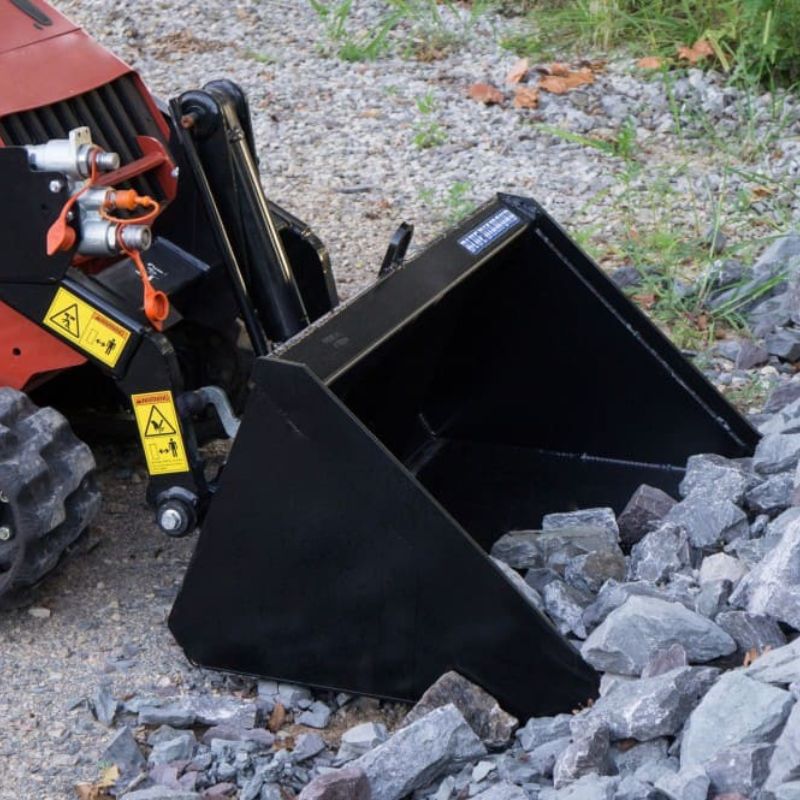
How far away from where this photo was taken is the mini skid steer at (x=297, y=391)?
106 inches

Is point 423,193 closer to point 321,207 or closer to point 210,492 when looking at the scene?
point 321,207

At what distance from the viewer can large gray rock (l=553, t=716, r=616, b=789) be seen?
243 cm

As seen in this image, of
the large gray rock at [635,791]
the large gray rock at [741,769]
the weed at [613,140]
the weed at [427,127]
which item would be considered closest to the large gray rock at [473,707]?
the large gray rock at [635,791]

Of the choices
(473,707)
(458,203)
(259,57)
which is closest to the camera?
(473,707)

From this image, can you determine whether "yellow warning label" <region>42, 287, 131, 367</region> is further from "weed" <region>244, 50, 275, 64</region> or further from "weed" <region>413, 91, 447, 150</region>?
"weed" <region>244, 50, 275, 64</region>

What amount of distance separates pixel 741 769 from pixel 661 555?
85 cm

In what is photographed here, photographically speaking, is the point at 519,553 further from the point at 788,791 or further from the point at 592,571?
the point at 788,791

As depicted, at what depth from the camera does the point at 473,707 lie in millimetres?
2680

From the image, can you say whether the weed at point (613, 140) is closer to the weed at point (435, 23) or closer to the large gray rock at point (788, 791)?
the weed at point (435, 23)

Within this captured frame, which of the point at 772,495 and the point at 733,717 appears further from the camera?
the point at 772,495

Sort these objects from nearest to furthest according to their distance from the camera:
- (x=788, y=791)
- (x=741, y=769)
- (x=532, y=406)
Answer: (x=788, y=791)
(x=741, y=769)
(x=532, y=406)

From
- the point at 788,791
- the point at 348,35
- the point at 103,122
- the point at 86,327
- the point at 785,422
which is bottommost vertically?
the point at 348,35

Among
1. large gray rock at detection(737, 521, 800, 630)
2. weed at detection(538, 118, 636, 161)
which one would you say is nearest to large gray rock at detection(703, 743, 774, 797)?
large gray rock at detection(737, 521, 800, 630)

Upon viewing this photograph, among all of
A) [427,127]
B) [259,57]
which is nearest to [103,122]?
[427,127]
